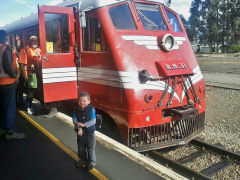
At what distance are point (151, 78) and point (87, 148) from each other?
6.23 ft

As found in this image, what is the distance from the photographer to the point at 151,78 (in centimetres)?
485

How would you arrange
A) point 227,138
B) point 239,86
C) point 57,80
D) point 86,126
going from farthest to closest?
point 239,86
point 227,138
point 57,80
point 86,126

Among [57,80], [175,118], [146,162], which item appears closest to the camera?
[146,162]

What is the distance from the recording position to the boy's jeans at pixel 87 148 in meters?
3.54

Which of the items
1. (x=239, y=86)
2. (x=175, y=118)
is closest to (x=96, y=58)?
(x=175, y=118)

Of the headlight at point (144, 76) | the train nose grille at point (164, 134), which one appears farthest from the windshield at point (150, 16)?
the train nose grille at point (164, 134)

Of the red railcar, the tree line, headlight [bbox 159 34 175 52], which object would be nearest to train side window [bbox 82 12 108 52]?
the red railcar

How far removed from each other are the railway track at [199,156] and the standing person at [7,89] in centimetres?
272

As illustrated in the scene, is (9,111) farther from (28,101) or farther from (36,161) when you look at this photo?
(28,101)

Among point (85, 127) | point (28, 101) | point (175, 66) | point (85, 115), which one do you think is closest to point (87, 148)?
point (85, 127)

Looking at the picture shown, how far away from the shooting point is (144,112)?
4785mm

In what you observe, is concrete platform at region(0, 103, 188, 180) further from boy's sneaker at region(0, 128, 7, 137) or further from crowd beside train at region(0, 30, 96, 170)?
boy's sneaker at region(0, 128, 7, 137)

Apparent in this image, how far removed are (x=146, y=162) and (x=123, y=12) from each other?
300 cm

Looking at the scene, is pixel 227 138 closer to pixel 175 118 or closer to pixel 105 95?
pixel 175 118
